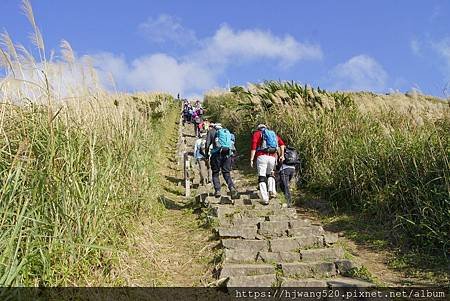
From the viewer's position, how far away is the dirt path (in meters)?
4.61

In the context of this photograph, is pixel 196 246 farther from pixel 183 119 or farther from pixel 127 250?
pixel 183 119

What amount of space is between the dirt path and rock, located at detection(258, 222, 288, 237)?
0.70 m

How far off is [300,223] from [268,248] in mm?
936

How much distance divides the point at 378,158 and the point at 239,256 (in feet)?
Result: 10.9

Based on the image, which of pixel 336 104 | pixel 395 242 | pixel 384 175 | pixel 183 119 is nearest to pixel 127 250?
pixel 395 242

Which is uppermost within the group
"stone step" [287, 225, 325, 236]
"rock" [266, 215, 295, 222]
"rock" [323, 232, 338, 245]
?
"rock" [266, 215, 295, 222]

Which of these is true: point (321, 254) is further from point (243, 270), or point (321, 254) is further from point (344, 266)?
point (243, 270)

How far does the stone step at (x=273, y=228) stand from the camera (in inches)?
234

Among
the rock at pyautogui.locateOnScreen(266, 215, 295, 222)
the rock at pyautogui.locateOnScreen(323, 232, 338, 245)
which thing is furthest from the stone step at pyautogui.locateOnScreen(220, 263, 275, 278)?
the rock at pyautogui.locateOnScreen(266, 215, 295, 222)

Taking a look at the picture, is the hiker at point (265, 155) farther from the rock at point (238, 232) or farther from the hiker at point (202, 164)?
the hiker at point (202, 164)

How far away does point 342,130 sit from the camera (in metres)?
9.34

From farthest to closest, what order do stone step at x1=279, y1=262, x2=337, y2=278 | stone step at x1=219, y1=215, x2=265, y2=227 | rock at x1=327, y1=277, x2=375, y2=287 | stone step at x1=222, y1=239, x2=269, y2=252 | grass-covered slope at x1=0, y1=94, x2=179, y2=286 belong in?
stone step at x1=219, y1=215, x2=265, y2=227, stone step at x1=222, y1=239, x2=269, y2=252, stone step at x1=279, y1=262, x2=337, y2=278, rock at x1=327, y1=277, x2=375, y2=287, grass-covered slope at x1=0, y1=94, x2=179, y2=286

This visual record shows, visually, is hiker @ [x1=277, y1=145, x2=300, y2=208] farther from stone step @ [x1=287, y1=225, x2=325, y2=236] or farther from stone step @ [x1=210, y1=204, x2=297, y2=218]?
stone step @ [x1=287, y1=225, x2=325, y2=236]

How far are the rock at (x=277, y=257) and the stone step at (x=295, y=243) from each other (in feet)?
0.66
